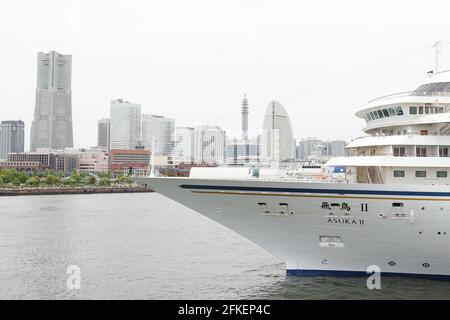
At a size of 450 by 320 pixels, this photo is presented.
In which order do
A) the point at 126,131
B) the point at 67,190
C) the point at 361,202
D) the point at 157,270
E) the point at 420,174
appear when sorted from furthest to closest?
the point at 126,131 → the point at 67,190 → the point at 157,270 → the point at 420,174 → the point at 361,202

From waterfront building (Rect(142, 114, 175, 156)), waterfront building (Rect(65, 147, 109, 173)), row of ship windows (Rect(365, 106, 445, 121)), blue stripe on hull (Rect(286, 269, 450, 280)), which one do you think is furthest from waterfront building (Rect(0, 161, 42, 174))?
row of ship windows (Rect(365, 106, 445, 121))

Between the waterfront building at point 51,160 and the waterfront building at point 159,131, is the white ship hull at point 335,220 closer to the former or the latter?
the waterfront building at point 51,160

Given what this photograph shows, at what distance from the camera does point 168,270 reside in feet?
61.1

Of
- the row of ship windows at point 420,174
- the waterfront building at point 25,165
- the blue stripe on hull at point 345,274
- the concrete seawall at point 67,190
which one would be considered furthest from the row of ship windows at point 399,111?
the waterfront building at point 25,165

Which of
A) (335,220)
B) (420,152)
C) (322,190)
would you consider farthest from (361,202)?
(420,152)

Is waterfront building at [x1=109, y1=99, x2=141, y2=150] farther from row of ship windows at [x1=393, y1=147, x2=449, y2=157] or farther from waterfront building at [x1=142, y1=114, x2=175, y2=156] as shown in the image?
row of ship windows at [x1=393, y1=147, x2=449, y2=157]

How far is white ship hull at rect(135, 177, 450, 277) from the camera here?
13.6 m

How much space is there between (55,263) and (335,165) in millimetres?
13295

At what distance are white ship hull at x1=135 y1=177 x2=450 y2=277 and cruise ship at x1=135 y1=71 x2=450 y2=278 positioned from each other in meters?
→ 0.03

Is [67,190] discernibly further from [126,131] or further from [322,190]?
[126,131]

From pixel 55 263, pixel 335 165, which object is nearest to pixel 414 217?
pixel 335 165

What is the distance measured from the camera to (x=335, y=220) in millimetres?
14141

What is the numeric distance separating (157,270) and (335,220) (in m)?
8.08
